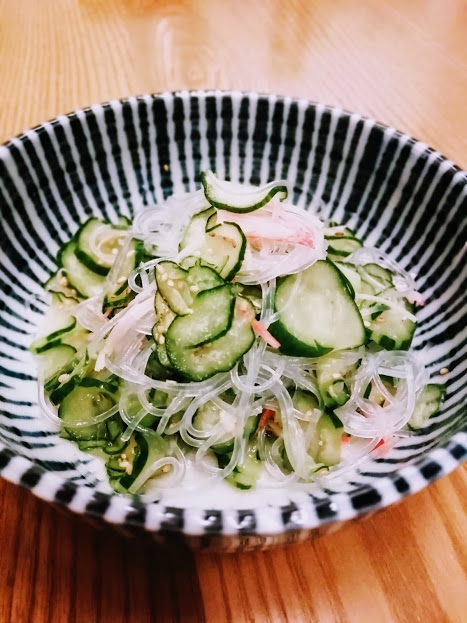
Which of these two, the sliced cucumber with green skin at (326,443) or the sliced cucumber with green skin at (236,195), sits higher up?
the sliced cucumber with green skin at (236,195)

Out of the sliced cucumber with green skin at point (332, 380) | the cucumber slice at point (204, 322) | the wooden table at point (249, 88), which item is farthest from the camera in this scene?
the sliced cucumber with green skin at point (332, 380)

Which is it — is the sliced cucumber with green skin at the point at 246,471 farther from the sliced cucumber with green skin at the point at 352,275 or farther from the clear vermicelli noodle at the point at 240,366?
the sliced cucumber with green skin at the point at 352,275

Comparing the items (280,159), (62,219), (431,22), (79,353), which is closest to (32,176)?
(62,219)

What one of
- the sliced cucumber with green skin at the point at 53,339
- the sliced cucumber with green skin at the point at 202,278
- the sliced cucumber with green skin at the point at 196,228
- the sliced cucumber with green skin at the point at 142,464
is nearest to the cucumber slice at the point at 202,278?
the sliced cucumber with green skin at the point at 202,278

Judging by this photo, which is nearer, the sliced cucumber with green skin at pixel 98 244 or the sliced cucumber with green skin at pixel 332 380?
the sliced cucumber with green skin at pixel 332 380

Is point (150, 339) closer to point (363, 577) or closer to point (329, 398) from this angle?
point (329, 398)

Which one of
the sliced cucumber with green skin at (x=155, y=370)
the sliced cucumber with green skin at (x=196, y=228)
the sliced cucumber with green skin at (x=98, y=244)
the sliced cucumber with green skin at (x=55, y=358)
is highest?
the sliced cucumber with green skin at (x=196, y=228)
